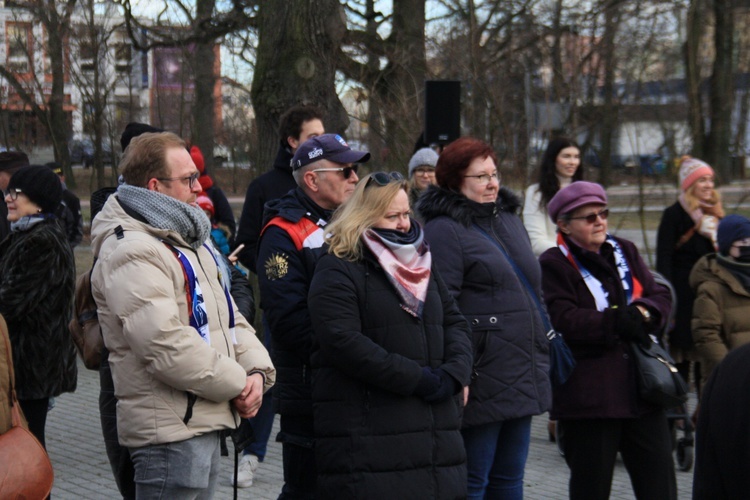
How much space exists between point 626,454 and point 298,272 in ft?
5.99

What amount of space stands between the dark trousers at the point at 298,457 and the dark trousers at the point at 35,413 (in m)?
1.98

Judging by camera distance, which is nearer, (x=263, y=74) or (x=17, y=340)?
(x=17, y=340)

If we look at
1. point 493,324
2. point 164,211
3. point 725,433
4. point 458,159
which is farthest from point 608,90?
point 725,433

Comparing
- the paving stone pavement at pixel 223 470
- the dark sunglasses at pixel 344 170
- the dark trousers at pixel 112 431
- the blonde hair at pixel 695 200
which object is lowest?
the paving stone pavement at pixel 223 470

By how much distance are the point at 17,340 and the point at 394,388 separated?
2.76m

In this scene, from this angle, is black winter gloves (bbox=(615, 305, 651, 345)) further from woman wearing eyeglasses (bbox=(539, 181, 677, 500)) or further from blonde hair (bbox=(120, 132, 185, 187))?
blonde hair (bbox=(120, 132, 185, 187))

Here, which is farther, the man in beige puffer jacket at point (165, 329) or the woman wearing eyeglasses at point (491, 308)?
the woman wearing eyeglasses at point (491, 308)

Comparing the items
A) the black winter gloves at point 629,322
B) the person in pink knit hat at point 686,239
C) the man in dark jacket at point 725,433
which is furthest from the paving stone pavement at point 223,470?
the man in dark jacket at point 725,433

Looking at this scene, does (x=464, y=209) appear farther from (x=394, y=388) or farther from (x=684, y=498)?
(x=684, y=498)

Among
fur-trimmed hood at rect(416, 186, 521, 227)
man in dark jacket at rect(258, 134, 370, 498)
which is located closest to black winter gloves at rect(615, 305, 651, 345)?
fur-trimmed hood at rect(416, 186, 521, 227)

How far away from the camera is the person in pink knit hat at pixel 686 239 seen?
706 centimetres

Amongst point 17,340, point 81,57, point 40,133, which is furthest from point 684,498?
point 40,133

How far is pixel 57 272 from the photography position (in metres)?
5.74

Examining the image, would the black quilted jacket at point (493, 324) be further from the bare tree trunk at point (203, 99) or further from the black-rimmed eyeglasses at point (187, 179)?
the bare tree trunk at point (203, 99)
